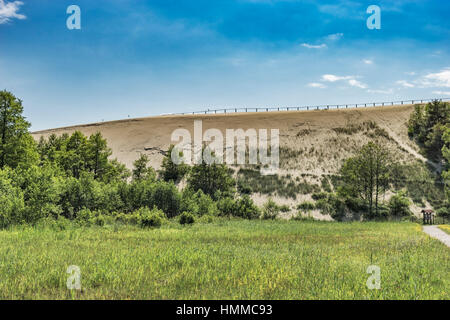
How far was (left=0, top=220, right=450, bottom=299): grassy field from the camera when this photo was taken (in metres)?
9.03

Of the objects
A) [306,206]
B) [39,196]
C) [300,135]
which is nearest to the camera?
[39,196]

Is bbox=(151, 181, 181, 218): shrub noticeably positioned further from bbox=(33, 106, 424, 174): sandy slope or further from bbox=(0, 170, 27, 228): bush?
bbox=(33, 106, 424, 174): sandy slope

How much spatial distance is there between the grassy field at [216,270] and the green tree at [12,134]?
20948mm

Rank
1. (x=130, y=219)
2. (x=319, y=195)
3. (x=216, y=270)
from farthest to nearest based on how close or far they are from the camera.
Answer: (x=319, y=195) < (x=130, y=219) < (x=216, y=270)

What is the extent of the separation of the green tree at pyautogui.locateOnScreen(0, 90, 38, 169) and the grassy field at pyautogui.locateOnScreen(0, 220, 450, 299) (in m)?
20.9

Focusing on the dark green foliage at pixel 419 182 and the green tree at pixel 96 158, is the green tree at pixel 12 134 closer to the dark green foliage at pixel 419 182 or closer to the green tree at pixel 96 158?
the green tree at pixel 96 158

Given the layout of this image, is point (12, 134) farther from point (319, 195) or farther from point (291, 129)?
point (291, 129)

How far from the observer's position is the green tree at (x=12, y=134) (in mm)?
35031

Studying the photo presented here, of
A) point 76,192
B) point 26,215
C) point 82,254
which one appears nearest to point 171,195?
point 76,192

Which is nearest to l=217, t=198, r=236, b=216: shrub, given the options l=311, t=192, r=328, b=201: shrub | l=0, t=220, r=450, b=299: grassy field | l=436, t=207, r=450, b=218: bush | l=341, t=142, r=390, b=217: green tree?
l=341, t=142, r=390, b=217: green tree

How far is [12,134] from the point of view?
1415 inches

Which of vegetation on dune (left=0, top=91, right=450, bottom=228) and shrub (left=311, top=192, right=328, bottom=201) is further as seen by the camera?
shrub (left=311, top=192, right=328, bottom=201)

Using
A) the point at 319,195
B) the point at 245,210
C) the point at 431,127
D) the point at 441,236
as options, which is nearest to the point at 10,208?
the point at 245,210

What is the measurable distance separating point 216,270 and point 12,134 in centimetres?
3345
